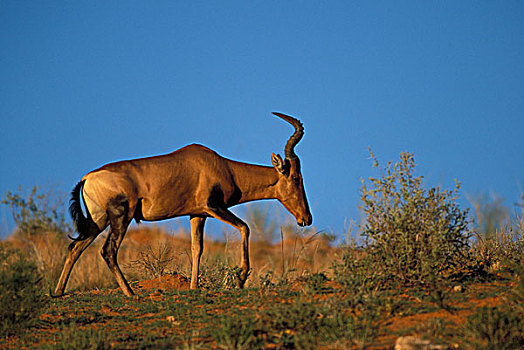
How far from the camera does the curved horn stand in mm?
12227

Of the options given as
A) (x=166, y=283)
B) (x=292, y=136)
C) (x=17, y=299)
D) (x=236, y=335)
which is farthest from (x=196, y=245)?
(x=236, y=335)

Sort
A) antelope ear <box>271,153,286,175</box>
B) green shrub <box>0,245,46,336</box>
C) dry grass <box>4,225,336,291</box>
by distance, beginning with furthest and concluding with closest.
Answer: dry grass <box>4,225,336,291</box> → antelope ear <box>271,153,286,175</box> → green shrub <box>0,245,46,336</box>

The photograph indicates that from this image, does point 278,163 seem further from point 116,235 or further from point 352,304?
point 352,304

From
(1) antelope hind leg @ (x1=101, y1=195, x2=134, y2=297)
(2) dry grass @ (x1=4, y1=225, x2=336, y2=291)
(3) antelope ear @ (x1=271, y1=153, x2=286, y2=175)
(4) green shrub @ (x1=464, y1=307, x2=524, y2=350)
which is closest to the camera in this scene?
(4) green shrub @ (x1=464, y1=307, x2=524, y2=350)

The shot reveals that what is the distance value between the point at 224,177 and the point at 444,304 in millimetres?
5423

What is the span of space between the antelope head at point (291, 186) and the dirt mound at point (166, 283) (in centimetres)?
271

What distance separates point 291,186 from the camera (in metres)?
12.5

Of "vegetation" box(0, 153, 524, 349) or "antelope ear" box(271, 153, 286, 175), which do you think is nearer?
"vegetation" box(0, 153, 524, 349)

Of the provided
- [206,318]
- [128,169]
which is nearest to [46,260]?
[128,169]

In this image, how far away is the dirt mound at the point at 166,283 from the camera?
1242 cm

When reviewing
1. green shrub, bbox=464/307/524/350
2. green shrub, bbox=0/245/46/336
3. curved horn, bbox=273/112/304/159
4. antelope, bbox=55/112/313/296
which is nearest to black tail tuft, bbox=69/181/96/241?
antelope, bbox=55/112/313/296

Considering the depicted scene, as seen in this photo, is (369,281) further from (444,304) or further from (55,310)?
(55,310)

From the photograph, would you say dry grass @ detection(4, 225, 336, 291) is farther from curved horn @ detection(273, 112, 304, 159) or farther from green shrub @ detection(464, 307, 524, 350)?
green shrub @ detection(464, 307, 524, 350)

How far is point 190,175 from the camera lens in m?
11.8
